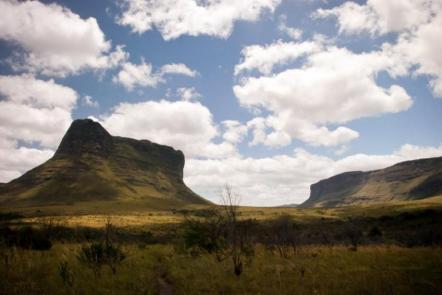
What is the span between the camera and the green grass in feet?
34.4

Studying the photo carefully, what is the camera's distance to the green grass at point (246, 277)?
10500mm

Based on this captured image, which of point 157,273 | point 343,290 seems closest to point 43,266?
point 157,273

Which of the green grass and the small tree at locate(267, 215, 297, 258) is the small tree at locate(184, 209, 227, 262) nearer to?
the green grass

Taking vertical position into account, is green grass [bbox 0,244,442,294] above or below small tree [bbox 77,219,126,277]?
below

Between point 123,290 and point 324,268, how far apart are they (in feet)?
29.4

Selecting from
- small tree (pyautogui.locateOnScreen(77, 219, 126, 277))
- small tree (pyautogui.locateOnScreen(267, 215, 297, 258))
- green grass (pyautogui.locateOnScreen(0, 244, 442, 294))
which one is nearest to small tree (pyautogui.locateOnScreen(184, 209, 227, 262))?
green grass (pyautogui.locateOnScreen(0, 244, 442, 294))

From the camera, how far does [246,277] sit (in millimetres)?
13617

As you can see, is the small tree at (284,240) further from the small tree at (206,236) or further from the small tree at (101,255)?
the small tree at (101,255)

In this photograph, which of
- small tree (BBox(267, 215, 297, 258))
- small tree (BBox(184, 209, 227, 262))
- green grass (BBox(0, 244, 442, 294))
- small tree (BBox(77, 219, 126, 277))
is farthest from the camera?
small tree (BBox(184, 209, 227, 262))

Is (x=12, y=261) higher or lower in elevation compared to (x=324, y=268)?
higher

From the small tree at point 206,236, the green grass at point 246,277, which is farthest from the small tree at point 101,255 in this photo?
the small tree at point 206,236

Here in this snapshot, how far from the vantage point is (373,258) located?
18.1 meters

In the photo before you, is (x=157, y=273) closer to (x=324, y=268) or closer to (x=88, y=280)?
(x=88, y=280)

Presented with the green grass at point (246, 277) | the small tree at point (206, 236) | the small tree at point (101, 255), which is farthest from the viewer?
the small tree at point (206, 236)
